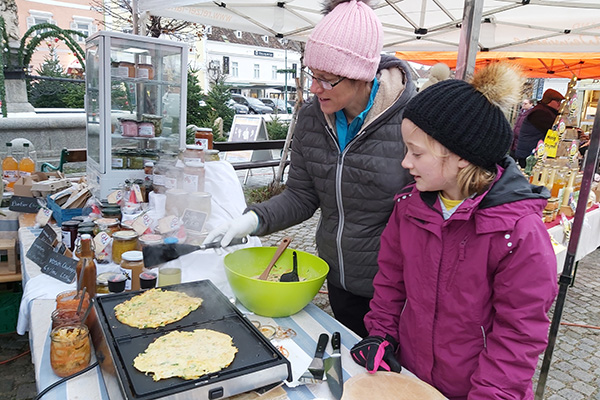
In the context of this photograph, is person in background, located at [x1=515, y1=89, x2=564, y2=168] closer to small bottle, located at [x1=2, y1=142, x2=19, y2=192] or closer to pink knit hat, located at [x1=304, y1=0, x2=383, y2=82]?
pink knit hat, located at [x1=304, y1=0, x2=383, y2=82]

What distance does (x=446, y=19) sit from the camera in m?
6.69

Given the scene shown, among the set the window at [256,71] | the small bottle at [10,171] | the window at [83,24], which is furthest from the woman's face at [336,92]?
the window at [256,71]

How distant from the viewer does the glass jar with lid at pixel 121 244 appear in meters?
2.18

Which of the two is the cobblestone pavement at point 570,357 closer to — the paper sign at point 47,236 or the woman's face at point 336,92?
the paper sign at point 47,236

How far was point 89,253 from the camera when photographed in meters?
1.96

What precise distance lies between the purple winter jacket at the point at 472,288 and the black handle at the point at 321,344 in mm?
196

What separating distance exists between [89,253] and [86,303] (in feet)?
1.38

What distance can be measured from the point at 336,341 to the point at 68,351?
0.90 meters

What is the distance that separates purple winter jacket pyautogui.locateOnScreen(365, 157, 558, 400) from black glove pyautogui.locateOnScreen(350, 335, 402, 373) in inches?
4.5

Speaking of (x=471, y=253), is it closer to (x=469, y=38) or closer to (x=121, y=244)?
(x=469, y=38)

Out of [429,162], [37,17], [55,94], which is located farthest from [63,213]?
[37,17]

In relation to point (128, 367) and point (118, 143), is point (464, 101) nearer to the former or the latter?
point (128, 367)

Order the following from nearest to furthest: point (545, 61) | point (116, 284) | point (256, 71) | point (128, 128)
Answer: point (116, 284)
point (128, 128)
point (545, 61)
point (256, 71)

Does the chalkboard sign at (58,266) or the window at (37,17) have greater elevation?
the window at (37,17)
